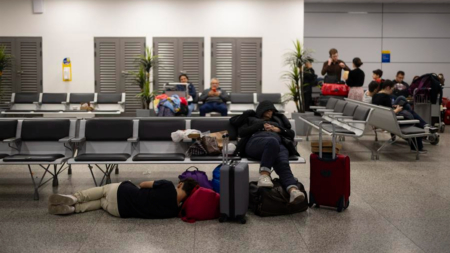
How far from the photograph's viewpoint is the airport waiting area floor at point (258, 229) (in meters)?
4.27

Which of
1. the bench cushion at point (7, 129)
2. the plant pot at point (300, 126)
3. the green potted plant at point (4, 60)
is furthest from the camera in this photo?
the green potted plant at point (4, 60)

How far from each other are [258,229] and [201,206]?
0.61 metres

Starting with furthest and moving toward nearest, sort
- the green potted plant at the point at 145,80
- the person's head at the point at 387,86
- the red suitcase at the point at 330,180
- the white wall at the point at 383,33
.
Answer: the white wall at the point at 383,33
the green potted plant at the point at 145,80
the person's head at the point at 387,86
the red suitcase at the point at 330,180

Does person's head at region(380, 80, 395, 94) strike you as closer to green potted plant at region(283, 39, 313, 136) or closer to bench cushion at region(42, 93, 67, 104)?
green potted plant at region(283, 39, 313, 136)

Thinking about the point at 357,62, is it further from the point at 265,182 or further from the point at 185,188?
the point at 185,188

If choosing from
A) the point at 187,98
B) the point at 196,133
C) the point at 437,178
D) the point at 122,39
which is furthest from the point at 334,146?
the point at 122,39

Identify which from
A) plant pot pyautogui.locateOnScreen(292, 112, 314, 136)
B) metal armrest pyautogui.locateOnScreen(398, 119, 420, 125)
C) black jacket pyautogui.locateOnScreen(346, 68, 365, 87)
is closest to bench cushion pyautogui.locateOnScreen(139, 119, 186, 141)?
metal armrest pyautogui.locateOnScreen(398, 119, 420, 125)

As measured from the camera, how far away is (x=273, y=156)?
218 inches

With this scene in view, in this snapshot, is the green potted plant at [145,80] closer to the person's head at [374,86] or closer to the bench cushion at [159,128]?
the person's head at [374,86]

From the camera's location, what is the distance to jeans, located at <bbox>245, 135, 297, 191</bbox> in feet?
17.6

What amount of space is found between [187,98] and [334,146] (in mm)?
6639

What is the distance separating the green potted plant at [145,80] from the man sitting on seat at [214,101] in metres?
1.53

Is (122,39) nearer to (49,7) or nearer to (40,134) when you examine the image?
(49,7)

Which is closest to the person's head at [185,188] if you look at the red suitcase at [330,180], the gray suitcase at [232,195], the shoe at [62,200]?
the gray suitcase at [232,195]
